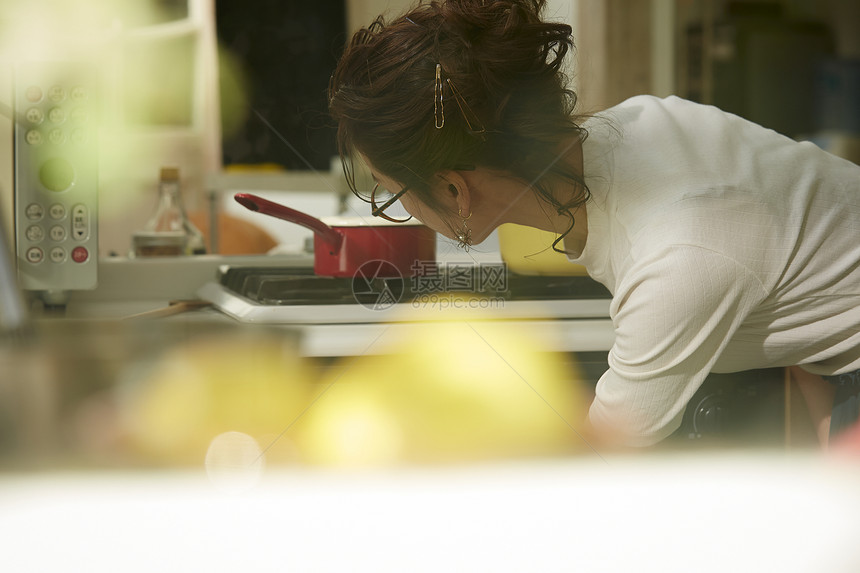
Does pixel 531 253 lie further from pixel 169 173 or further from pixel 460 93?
pixel 169 173

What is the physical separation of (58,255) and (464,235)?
0.96 feet

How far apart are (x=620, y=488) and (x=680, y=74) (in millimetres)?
245

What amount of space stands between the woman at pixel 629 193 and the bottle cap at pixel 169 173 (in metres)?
0.18

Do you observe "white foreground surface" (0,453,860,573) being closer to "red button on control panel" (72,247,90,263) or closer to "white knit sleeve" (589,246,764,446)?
"white knit sleeve" (589,246,764,446)

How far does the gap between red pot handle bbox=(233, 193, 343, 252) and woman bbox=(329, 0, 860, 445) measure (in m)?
0.04

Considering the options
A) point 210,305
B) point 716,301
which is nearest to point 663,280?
point 716,301

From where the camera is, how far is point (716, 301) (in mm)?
375

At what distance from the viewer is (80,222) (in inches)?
19.6

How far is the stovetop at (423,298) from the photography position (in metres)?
0.40

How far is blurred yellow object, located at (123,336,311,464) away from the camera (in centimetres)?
33

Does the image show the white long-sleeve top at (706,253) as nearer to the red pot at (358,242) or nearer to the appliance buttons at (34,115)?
the red pot at (358,242)

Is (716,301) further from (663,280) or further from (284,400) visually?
(284,400)

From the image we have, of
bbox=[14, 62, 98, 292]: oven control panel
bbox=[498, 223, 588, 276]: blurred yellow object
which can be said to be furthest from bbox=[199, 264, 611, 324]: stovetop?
bbox=[14, 62, 98, 292]: oven control panel

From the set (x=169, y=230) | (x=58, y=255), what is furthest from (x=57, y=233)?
(x=169, y=230)
